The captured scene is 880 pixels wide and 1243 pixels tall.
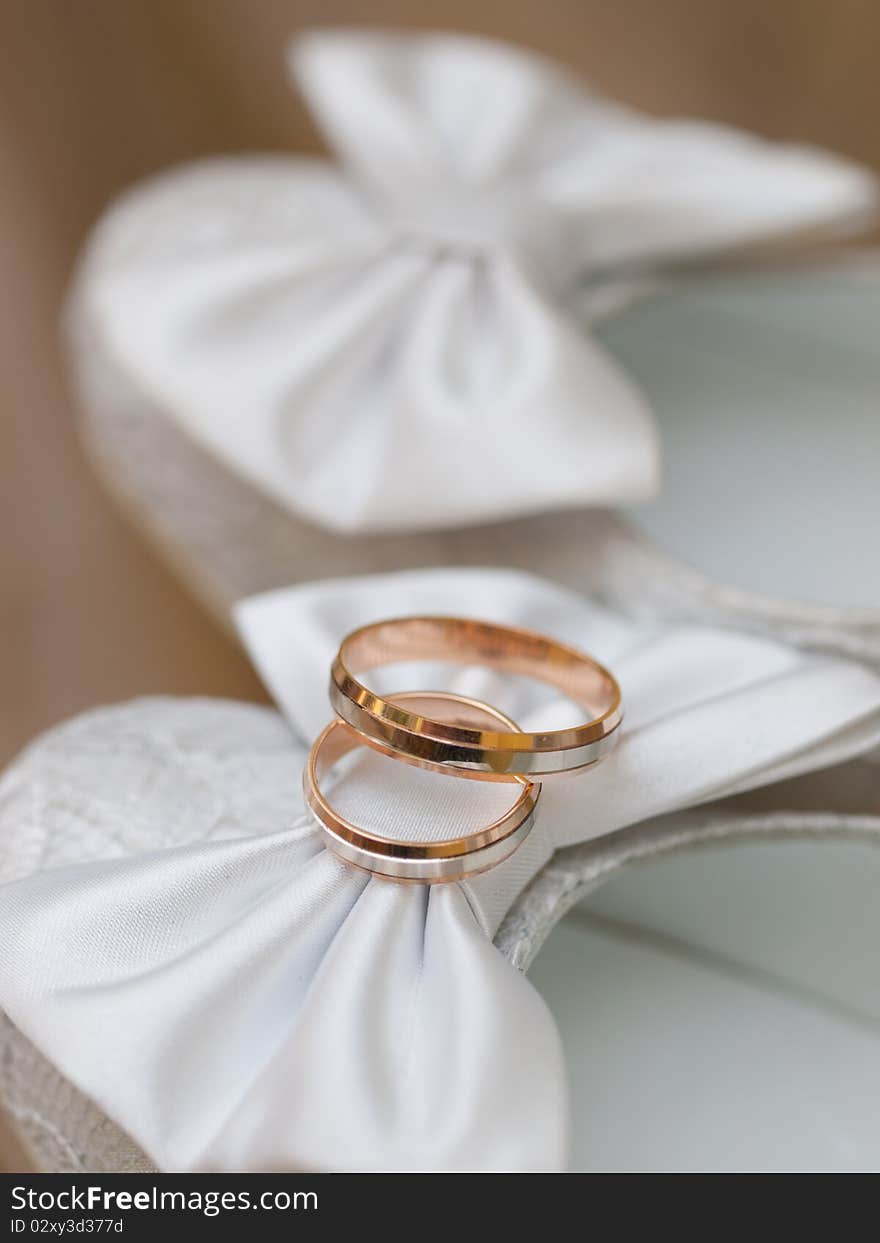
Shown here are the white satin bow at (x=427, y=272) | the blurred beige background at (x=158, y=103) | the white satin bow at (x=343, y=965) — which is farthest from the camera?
the blurred beige background at (x=158, y=103)

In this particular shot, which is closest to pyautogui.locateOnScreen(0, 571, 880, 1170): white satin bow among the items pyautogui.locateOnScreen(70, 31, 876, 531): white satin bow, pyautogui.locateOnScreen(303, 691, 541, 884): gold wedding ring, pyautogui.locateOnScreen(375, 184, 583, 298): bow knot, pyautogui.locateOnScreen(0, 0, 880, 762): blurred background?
pyautogui.locateOnScreen(303, 691, 541, 884): gold wedding ring

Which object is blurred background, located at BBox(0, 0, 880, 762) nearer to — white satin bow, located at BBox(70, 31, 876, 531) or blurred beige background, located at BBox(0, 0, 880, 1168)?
blurred beige background, located at BBox(0, 0, 880, 1168)

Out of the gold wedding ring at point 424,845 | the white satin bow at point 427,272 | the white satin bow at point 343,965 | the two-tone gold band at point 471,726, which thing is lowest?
the white satin bow at point 343,965

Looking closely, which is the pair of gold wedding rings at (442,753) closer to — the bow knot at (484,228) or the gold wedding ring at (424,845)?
the gold wedding ring at (424,845)

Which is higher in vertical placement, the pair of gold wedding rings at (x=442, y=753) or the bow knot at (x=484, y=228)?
the bow knot at (x=484, y=228)

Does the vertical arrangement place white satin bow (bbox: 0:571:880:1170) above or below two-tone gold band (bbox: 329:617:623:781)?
below

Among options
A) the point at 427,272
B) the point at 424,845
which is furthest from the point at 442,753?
the point at 427,272

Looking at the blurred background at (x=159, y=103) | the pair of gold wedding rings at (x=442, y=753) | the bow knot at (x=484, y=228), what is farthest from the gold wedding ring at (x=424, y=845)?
the blurred background at (x=159, y=103)
